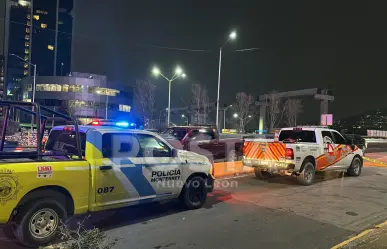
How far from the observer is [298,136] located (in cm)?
1148

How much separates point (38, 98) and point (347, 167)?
86480 mm

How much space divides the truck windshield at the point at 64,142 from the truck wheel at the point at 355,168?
10.4 metres

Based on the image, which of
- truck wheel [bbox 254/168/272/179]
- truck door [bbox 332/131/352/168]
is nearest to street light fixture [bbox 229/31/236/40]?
truck door [bbox 332/131/352/168]

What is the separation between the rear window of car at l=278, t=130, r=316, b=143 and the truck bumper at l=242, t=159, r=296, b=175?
162 centimetres

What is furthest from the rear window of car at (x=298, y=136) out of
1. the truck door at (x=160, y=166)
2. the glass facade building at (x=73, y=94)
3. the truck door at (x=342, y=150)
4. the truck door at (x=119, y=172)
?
the glass facade building at (x=73, y=94)

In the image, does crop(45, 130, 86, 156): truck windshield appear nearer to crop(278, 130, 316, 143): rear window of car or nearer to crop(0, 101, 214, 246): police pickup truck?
crop(0, 101, 214, 246): police pickup truck

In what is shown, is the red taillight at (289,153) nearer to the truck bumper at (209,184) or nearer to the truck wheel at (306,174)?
the truck wheel at (306,174)

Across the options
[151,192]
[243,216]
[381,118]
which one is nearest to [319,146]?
[243,216]

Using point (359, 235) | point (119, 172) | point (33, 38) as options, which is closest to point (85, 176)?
point (119, 172)

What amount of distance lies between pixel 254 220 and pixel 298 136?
5.66 metres

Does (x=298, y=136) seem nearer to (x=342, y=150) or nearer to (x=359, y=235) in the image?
(x=342, y=150)

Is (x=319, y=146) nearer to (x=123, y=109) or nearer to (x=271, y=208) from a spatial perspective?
(x=271, y=208)

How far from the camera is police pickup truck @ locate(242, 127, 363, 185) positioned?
10.0 meters

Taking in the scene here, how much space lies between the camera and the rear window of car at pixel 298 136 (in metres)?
11.1
